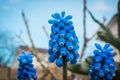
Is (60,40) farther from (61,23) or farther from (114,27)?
(114,27)

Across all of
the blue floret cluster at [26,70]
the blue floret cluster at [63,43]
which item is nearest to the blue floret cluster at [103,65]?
the blue floret cluster at [63,43]

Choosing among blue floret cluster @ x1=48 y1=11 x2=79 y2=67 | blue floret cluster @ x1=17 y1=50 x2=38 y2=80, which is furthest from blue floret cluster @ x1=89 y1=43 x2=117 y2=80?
blue floret cluster @ x1=17 y1=50 x2=38 y2=80

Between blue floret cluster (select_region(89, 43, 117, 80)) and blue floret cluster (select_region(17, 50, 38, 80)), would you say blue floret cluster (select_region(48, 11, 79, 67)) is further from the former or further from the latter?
blue floret cluster (select_region(17, 50, 38, 80))

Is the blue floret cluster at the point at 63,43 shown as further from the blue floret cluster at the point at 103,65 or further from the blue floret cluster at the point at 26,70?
the blue floret cluster at the point at 26,70

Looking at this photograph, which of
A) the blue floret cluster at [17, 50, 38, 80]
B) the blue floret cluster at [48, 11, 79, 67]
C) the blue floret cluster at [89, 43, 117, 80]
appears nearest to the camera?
the blue floret cluster at [48, 11, 79, 67]

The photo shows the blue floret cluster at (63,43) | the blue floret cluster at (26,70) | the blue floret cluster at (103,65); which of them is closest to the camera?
the blue floret cluster at (63,43)

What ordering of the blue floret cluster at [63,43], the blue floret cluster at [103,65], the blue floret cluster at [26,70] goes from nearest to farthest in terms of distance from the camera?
the blue floret cluster at [63,43] → the blue floret cluster at [103,65] → the blue floret cluster at [26,70]

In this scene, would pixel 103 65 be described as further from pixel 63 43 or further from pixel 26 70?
pixel 26 70
